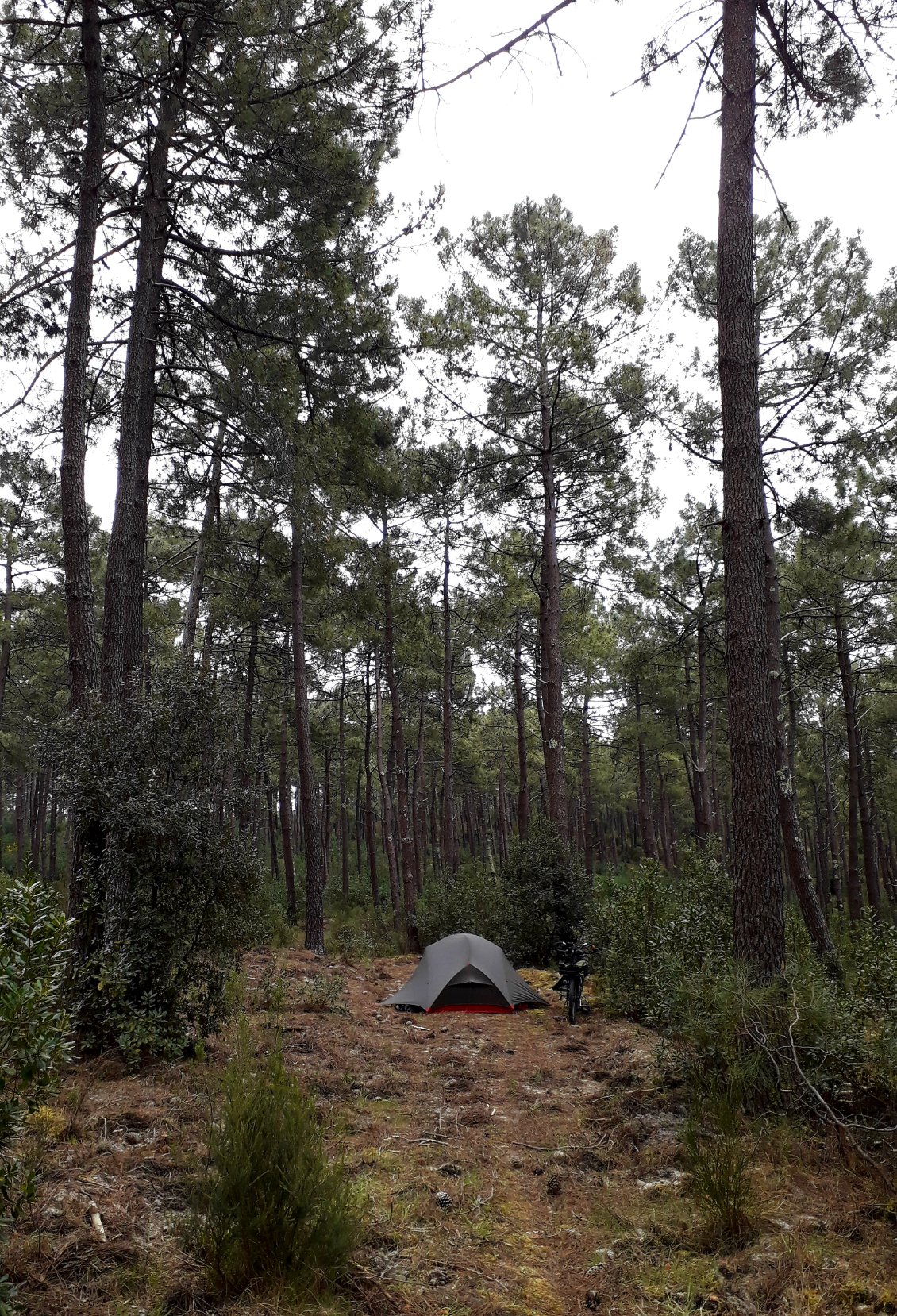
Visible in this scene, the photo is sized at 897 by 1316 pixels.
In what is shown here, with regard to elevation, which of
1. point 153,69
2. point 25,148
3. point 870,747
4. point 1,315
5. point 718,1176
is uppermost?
point 153,69

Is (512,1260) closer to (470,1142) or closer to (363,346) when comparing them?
(470,1142)

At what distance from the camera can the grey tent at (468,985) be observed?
9.49m

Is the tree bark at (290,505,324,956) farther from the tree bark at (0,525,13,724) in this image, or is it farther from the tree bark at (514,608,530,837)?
the tree bark at (0,525,13,724)

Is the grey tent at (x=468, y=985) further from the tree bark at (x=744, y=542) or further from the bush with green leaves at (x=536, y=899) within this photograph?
the tree bark at (x=744, y=542)

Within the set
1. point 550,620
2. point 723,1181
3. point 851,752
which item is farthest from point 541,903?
point 723,1181

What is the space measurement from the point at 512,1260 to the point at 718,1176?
1024 millimetres

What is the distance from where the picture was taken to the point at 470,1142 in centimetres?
504

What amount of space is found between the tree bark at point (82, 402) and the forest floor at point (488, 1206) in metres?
3.38

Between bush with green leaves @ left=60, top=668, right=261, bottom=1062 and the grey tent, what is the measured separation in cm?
390

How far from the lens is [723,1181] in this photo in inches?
141

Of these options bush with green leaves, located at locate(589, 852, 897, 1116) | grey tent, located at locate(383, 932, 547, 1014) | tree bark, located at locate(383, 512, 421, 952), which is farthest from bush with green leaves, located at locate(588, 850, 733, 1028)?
tree bark, located at locate(383, 512, 421, 952)

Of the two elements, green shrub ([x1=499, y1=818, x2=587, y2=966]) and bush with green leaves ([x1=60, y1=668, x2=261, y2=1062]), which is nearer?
bush with green leaves ([x1=60, y1=668, x2=261, y2=1062])

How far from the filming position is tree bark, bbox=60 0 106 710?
266 inches

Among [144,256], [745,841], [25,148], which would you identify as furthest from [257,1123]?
[25,148]
